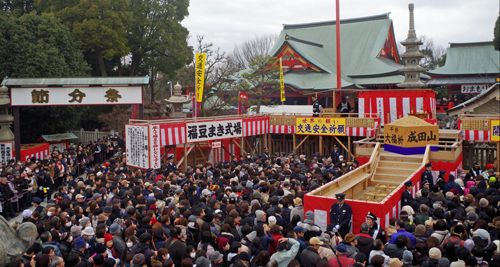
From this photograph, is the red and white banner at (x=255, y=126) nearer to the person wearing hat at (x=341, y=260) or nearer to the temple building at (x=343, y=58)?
the temple building at (x=343, y=58)

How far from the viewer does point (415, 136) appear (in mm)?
15297

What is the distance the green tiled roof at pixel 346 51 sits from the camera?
107 feet

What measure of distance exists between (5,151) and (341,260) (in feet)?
61.2

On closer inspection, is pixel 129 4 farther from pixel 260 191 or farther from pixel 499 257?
pixel 499 257

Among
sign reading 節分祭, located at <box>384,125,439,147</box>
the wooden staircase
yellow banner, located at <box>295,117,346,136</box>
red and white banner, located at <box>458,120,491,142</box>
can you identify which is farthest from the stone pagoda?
the wooden staircase

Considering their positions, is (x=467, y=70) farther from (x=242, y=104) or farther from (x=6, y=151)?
(x=6, y=151)

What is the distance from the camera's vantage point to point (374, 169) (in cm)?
1407

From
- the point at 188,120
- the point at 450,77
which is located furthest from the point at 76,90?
the point at 450,77

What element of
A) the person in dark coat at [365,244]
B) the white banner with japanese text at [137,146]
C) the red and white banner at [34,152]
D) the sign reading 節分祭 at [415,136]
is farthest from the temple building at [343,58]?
the person in dark coat at [365,244]

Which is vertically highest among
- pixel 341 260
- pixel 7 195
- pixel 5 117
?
pixel 5 117

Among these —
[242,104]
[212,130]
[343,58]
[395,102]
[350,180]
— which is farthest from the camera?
[343,58]

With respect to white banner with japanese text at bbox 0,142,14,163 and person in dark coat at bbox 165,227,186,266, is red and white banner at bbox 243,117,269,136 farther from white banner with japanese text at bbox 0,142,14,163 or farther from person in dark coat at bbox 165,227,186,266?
person in dark coat at bbox 165,227,186,266

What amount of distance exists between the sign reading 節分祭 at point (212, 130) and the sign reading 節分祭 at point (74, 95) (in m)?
3.19

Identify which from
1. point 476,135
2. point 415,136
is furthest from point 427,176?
point 476,135
